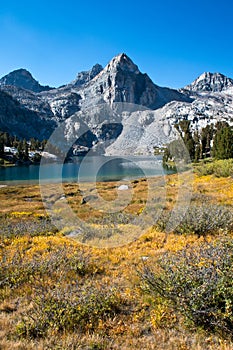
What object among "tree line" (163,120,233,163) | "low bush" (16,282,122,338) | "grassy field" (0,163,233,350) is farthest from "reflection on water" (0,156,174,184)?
"low bush" (16,282,122,338)

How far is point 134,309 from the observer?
6348 millimetres

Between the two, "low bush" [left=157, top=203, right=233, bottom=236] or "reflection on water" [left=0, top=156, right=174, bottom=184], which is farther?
"reflection on water" [left=0, top=156, right=174, bottom=184]

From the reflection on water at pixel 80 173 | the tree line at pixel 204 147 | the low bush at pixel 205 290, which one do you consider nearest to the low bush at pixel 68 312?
the low bush at pixel 205 290

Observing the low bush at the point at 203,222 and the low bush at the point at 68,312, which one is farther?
the low bush at the point at 203,222

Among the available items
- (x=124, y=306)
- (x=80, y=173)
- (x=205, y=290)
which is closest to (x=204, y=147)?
(x=80, y=173)

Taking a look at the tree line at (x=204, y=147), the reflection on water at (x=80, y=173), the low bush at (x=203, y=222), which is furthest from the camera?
the reflection on water at (x=80, y=173)

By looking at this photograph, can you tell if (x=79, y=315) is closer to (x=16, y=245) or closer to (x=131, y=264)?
(x=131, y=264)

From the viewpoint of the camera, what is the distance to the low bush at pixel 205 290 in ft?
16.6

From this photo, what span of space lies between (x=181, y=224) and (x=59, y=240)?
6.81m

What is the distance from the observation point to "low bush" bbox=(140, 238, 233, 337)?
5.06 m

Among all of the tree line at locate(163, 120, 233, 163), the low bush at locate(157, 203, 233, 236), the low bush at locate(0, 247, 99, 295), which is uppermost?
the tree line at locate(163, 120, 233, 163)

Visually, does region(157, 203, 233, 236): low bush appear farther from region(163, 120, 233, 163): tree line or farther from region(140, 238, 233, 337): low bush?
region(163, 120, 233, 163): tree line

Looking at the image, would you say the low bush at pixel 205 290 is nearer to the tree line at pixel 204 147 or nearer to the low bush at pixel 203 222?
the low bush at pixel 203 222

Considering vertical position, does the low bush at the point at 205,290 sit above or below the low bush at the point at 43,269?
above
